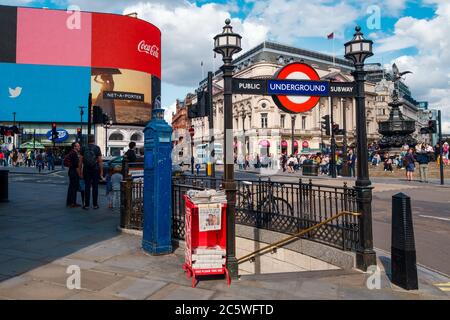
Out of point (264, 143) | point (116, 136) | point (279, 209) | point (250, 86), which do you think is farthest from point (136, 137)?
point (250, 86)

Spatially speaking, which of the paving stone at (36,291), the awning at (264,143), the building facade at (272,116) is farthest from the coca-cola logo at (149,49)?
the paving stone at (36,291)

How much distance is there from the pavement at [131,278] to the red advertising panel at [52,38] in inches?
2216

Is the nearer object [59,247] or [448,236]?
[59,247]

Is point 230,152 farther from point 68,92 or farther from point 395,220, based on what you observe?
point 68,92

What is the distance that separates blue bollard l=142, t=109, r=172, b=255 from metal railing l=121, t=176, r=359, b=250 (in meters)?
0.52

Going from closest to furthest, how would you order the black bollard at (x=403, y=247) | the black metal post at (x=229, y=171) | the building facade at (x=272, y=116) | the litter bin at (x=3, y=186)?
the black bollard at (x=403, y=247) < the black metal post at (x=229, y=171) < the litter bin at (x=3, y=186) < the building facade at (x=272, y=116)

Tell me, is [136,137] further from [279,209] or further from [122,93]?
[279,209]

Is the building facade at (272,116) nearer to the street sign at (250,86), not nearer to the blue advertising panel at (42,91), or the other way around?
the blue advertising panel at (42,91)

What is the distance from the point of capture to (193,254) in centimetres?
460

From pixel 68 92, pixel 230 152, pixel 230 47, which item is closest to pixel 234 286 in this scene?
pixel 230 152

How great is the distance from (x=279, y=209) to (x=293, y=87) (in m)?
2.89

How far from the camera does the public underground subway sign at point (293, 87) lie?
16.7ft

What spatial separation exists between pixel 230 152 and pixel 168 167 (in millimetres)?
1225

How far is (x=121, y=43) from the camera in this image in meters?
58.1
